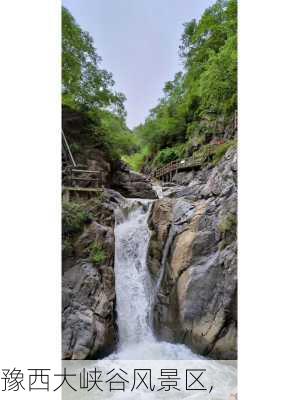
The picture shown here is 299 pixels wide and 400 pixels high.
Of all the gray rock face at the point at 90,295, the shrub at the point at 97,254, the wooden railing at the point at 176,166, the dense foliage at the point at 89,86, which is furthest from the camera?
the wooden railing at the point at 176,166

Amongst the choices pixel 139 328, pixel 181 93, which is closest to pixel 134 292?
pixel 139 328

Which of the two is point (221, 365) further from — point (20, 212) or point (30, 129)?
point (30, 129)

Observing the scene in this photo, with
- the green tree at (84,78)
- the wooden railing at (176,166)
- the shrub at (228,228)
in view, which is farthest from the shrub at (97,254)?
the wooden railing at (176,166)

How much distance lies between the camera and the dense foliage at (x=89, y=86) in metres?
2.44

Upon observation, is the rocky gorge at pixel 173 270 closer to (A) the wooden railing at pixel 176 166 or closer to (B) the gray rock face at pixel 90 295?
(B) the gray rock face at pixel 90 295

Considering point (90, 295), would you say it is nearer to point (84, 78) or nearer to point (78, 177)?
point (78, 177)

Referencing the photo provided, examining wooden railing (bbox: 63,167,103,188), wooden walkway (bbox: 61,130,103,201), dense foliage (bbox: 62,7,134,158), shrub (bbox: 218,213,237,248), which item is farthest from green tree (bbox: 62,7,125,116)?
shrub (bbox: 218,213,237,248)

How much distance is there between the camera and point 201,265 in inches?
101

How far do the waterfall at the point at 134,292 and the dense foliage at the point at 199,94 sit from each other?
94 centimetres

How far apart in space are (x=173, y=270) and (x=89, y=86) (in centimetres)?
209

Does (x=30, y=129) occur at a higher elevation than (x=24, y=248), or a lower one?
higher
